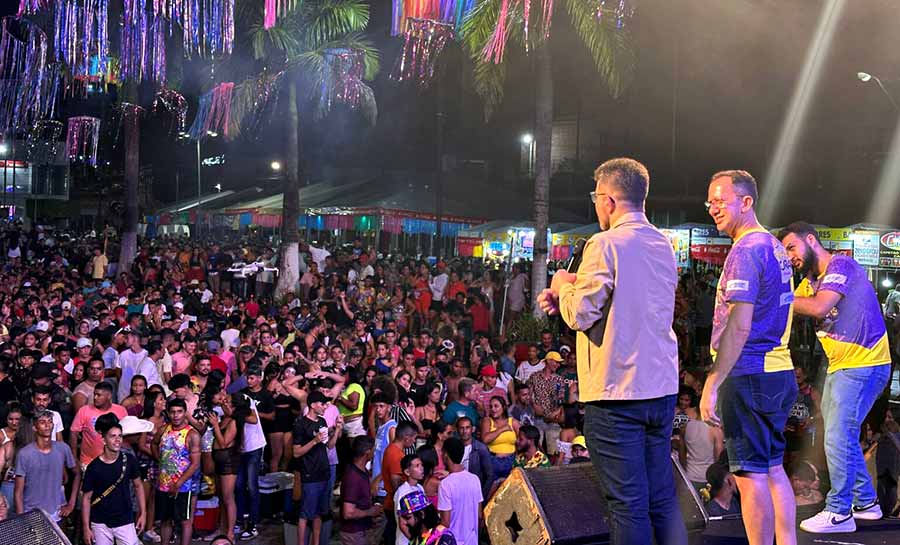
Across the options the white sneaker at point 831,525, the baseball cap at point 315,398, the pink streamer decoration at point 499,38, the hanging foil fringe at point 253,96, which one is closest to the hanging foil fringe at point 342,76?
the hanging foil fringe at point 253,96

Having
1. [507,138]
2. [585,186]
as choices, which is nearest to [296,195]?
[585,186]

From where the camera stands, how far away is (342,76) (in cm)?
2206

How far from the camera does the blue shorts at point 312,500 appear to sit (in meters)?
8.47

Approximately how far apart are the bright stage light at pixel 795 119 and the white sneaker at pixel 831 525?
20.5m

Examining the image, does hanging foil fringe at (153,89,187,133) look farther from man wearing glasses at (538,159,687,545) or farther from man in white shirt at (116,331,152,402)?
man wearing glasses at (538,159,687,545)

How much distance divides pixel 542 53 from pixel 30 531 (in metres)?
14.9

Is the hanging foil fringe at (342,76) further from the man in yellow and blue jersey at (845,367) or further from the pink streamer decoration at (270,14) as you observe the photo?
the man in yellow and blue jersey at (845,367)

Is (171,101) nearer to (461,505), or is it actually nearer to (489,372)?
(489,372)

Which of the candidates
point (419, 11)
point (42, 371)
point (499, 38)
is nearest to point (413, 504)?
point (42, 371)

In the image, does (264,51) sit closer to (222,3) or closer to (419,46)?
(222,3)

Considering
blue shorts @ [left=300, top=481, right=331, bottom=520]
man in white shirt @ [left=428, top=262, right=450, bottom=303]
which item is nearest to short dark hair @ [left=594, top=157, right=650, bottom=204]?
blue shorts @ [left=300, top=481, right=331, bottom=520]

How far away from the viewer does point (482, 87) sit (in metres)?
18.1

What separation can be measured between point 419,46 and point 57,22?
9.43m

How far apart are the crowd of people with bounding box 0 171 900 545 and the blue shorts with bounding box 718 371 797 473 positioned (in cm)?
220
